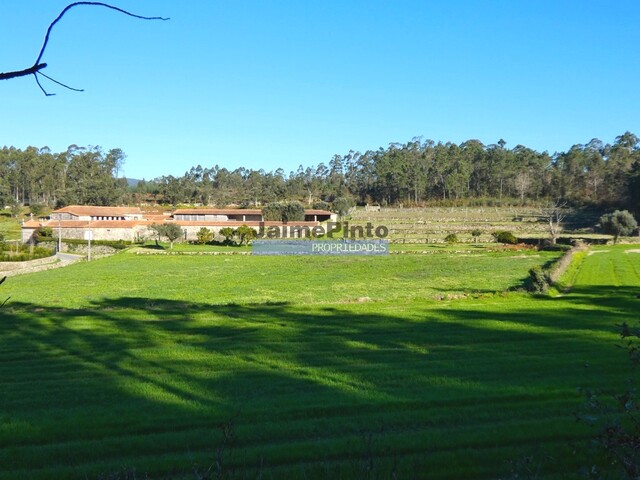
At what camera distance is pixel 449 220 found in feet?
276

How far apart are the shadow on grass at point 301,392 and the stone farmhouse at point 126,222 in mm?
54016

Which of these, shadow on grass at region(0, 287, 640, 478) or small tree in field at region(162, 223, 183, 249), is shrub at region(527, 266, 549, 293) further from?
small tree in field at region(162, 223, 183, 249)

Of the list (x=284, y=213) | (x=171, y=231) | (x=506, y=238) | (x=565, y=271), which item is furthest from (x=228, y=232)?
(x=565, y=271)

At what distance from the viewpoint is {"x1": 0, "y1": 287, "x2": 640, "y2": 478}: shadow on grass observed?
20.1 ft

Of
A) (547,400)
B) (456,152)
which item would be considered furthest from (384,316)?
(456,152)

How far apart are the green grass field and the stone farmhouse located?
48050 mm

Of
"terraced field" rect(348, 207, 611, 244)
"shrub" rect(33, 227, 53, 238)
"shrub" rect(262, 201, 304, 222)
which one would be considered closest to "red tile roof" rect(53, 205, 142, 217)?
"shrub" rect(33, 227, 53, 238)

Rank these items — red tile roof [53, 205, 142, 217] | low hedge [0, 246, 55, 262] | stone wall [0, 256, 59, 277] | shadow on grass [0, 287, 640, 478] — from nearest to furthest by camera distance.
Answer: shadow on grass [0, 287, 640, 478] → stone wall [0, 256, 59, 277] → low hedge [0, 246, 55, 262] → red tile roof [53, 205, 142, 217]

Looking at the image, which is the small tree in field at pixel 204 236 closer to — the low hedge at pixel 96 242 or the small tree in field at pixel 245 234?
the small tree in field at pixel 245 234

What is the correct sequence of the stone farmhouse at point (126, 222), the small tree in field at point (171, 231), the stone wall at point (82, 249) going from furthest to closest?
the stone farmhouse at point (126, 222)
the small tree in field at point (171, 231)
the stone wall at point (82, 249)

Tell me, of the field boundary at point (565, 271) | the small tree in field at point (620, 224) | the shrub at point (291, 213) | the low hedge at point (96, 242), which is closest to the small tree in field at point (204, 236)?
the low hedge at point (96, 242)

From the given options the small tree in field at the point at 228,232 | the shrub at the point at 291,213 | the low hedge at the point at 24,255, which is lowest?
the low hedge at the point at 24,255

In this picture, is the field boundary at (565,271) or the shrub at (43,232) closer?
→ the field boundary at (565,271)

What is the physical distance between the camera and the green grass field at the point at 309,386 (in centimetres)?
599
